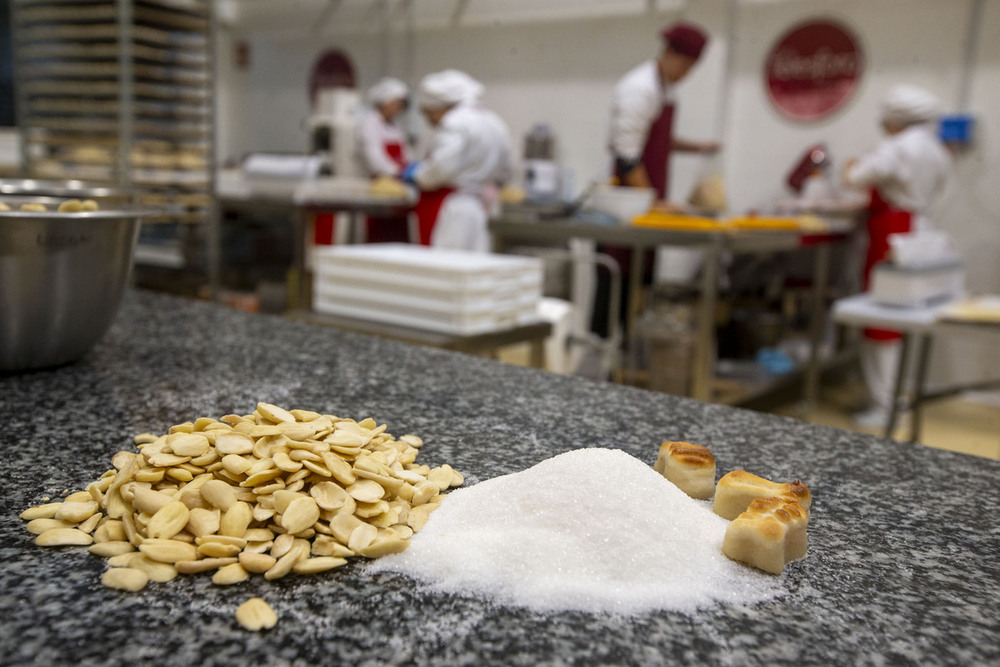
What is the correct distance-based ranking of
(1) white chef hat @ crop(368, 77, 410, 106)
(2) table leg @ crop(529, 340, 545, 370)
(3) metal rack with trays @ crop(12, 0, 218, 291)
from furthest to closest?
(1) white chef hat @ crop(368, 77, 410, 106), (3) metal rack with trays @ crop(12, 0, 218, 291), (2) table leg @ crop(529, 340, 545, 370)

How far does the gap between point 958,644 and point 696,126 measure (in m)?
5.33

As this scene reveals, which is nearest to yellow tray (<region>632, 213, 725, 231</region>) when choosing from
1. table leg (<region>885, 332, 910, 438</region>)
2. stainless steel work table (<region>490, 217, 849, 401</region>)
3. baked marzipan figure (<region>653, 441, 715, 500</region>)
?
stainless steel work table (<region>490, 217, 849, 401</region>)

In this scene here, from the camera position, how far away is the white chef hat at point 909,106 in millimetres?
4336

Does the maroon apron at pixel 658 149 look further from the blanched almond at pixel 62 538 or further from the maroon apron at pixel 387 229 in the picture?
the blanched almond at pixel 62 538

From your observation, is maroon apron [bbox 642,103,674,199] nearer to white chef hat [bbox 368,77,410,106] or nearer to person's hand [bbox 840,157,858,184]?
person's hand [bbox 840,157,858,184]

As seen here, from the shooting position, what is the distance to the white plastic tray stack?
2100 millimetres

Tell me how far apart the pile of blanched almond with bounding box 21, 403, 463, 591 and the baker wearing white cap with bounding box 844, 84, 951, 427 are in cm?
416

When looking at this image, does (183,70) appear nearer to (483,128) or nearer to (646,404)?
(483,128)

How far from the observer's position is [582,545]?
2.05 ft

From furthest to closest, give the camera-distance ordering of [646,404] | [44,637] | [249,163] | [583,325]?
[249,163]
[583,325]
[646,404]
[44,637]

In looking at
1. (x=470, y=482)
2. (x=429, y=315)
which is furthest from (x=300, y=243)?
(x=470, y=482)

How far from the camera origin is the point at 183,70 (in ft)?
15.8

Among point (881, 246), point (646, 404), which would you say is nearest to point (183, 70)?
point (881, 246)

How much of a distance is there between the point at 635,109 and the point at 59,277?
363 centimetres
